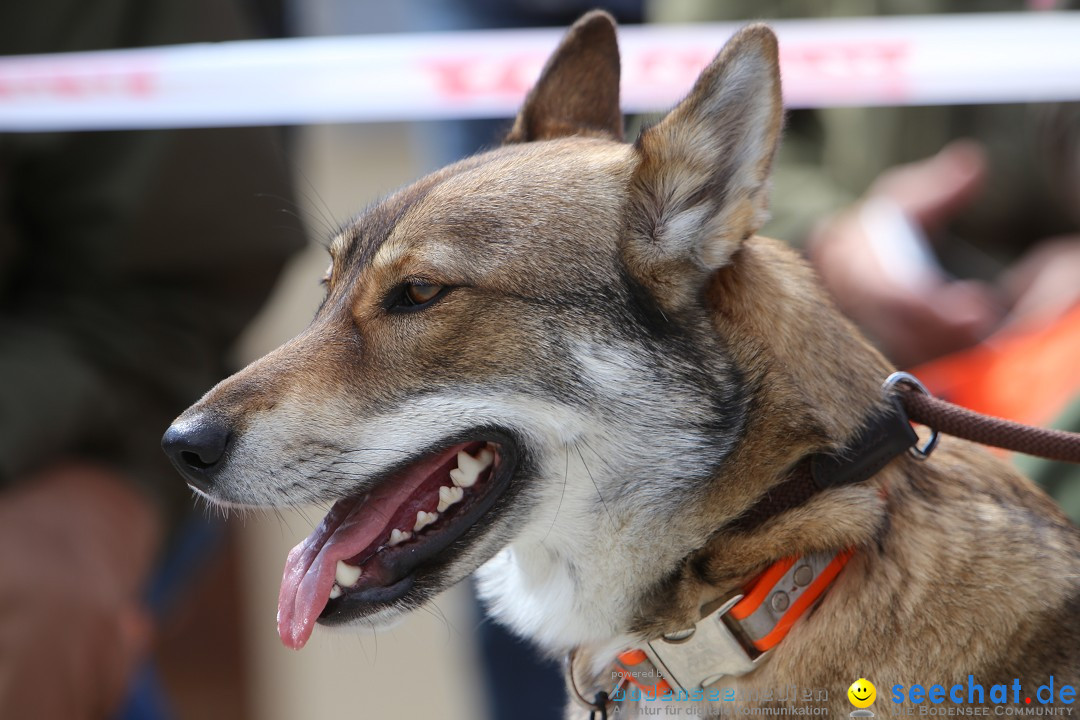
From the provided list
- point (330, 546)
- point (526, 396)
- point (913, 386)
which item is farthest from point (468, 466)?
point (913, 386)

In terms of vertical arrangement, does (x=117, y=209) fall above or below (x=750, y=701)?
above

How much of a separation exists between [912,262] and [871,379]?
1.51 metres

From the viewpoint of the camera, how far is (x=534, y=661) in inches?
146

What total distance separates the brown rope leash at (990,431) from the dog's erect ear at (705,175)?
0.42 meters

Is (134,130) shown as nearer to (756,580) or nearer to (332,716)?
(756,580)

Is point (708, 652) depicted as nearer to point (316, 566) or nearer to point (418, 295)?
point (316, 566)

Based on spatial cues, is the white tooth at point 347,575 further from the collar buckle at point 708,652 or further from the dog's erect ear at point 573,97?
the dog's erect ear at point 573,97

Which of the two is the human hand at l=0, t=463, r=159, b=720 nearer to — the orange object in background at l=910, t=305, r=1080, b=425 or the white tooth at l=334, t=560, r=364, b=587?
the white tooth at l=334, t=560, r=364, b=587

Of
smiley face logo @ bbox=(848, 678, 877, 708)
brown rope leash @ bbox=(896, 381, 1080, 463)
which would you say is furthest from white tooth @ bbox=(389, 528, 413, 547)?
brown rope leash @ bbox=(896, 381, 1080, 463)

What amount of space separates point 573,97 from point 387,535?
1060mm

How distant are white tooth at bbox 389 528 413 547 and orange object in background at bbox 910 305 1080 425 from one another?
1533 mm

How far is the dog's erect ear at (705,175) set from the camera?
184cm

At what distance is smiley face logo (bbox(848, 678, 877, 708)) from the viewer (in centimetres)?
175

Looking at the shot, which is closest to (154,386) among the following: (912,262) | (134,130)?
(134,130)
